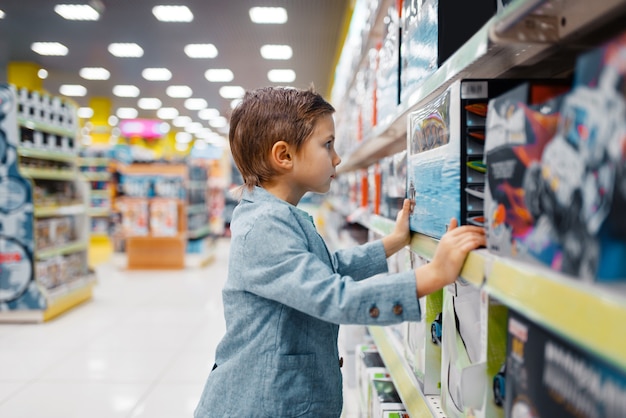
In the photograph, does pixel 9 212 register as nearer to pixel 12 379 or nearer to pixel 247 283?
pixel 12 379

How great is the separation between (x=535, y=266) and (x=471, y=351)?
444 millimetres

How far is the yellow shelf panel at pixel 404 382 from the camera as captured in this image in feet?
3.81

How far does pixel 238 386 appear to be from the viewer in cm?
108

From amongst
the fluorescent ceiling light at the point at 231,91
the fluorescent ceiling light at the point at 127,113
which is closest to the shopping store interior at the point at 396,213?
the fluorescent ceiling light at the point at 231,91

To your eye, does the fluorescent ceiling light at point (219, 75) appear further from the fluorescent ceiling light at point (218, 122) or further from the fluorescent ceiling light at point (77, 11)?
the fluorescent ceiling light at point (218, 122)

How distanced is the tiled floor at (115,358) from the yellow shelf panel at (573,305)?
189 centimetres

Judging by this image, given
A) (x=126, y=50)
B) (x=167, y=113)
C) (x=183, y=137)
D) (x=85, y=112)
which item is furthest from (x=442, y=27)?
(x=183, y=137)

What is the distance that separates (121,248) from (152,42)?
345 cm

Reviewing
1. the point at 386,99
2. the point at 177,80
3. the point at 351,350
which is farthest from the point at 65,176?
the point at 177,80

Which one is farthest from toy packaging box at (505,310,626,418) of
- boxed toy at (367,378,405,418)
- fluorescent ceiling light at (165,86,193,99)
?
fluorescent ceiling light at (165,86,193,99)

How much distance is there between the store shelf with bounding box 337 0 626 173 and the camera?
25.7 inches

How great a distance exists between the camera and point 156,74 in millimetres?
10578

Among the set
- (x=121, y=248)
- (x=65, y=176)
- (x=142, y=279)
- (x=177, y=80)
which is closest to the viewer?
(x=65, y=176)

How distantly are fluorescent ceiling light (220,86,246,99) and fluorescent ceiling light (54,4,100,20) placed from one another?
16.5 ft
